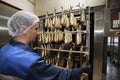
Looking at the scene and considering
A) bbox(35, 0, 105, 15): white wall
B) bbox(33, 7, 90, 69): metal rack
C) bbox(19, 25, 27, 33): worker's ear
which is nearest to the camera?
bbox(19, 25, 27, 33): worker's ear

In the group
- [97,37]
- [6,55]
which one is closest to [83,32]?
[97,37]

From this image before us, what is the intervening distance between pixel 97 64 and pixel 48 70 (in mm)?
997

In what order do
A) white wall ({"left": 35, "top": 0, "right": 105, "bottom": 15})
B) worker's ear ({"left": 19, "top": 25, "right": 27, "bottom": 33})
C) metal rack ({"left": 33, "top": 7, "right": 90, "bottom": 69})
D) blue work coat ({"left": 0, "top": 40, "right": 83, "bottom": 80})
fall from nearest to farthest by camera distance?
blue work coat ({"left": 0, "top": 40, "right": 83, "bottom": 80}) < worker's ear ({"left": 19, "top": 25, "right": 27, "bottom": 33}) < metal rack ({"left": 33, "top": 7, "right": 90, "bottom": 69}) < white wall ({"left": 35, "top": 0, "right": 105, "bottom": 15})

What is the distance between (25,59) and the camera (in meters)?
0.98

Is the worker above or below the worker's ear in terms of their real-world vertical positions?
below

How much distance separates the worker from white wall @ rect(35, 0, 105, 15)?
1177 mm

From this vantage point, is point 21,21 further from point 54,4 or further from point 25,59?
point 54,4

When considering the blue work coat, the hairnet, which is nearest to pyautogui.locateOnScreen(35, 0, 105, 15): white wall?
the hairnet

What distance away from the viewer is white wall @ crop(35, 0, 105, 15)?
83.0 inches

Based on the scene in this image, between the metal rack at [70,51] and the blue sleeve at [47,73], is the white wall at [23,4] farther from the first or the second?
the blue sleeve at [47,73]

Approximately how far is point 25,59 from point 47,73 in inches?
7.3

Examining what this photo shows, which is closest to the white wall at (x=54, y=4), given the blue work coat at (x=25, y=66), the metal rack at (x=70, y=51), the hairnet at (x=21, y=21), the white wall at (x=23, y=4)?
the white wall at (x=23, y=4)

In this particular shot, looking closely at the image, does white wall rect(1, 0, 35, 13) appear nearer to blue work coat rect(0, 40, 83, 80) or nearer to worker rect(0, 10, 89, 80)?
worker rect(0, 10, 89, 80)

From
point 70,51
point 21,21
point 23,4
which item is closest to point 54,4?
point 23,4
